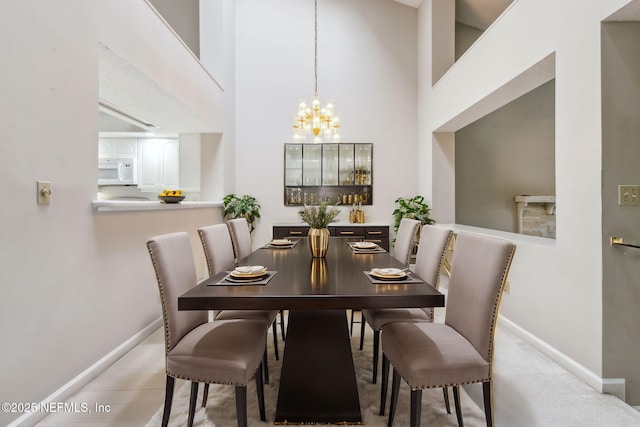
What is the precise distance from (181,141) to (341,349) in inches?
178

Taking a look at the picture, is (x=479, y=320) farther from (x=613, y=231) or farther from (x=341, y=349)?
(x=613, y=231)

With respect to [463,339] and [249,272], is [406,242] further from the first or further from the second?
[249,272]

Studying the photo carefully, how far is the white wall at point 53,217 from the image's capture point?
5.28 ft

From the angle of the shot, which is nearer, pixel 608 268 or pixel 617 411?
pixel 617 411

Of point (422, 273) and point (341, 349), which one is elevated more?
point (422, 273)

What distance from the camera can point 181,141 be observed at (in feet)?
17.3

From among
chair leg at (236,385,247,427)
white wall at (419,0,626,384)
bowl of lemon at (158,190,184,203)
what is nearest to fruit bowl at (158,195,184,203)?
bowl of lemon at (158,190,184,203)

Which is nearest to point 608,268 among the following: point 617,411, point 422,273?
point 617,411

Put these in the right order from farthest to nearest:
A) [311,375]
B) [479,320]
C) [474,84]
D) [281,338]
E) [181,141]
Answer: [181,141] → [474,84] → [281,338] → [311,375] → [479,320]

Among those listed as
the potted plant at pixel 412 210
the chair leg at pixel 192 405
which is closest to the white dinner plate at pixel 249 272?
the chair leg at pixel 192 405

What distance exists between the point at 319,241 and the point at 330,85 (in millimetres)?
4043

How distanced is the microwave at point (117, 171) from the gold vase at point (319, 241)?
173 inches

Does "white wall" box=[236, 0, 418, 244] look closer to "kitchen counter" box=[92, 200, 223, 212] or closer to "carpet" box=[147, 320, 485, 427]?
"kitchen counter" box=[92, 200, 223, 212]

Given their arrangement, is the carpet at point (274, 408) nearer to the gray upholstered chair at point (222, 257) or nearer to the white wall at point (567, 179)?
the gray upholstered chair at point (222, 257)
